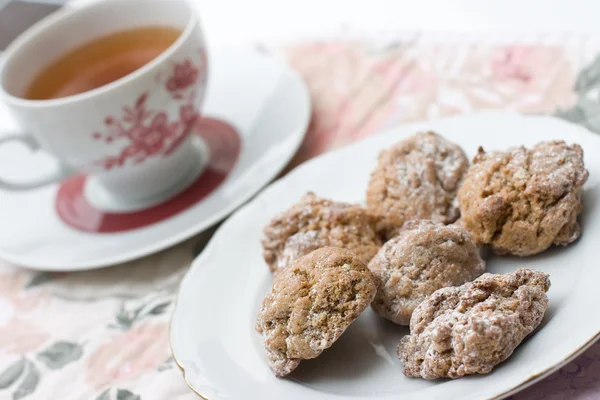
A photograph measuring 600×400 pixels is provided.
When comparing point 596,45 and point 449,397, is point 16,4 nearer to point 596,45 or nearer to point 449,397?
point 596,45

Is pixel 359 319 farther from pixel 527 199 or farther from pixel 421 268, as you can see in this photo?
pixel 527 199

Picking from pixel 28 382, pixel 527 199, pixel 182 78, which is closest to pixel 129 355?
pixel 28 382

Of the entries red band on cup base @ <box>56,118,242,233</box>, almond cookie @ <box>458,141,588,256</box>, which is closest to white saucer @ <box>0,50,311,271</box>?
red band on cup base @ <box>56,118,242,233</box>

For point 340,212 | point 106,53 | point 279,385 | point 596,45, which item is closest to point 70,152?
point 106,53

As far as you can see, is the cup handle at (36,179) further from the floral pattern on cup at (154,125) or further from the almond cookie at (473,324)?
the almond cookie at (473,324)

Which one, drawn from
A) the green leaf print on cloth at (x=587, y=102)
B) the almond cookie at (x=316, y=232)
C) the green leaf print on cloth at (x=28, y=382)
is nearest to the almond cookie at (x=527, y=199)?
the almond cookie at (x=316, y=232)

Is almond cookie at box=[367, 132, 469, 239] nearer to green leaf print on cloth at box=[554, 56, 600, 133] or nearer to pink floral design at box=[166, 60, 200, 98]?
green leaf print on cloth at box=[554, 56, 600, 133]
